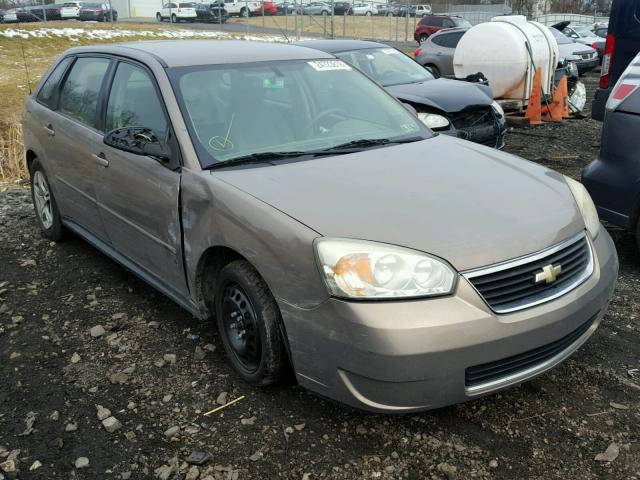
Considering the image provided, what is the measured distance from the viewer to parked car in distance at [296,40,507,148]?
7.22 meters

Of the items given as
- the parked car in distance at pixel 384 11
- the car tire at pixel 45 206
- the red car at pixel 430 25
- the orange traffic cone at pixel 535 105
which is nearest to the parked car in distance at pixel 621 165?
the car tire at pixel 45 206

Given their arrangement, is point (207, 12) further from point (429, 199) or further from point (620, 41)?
point (429, 199)

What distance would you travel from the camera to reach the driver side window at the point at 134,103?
3.51m

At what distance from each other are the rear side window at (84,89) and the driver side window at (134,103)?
24 cm

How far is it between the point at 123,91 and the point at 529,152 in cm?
640

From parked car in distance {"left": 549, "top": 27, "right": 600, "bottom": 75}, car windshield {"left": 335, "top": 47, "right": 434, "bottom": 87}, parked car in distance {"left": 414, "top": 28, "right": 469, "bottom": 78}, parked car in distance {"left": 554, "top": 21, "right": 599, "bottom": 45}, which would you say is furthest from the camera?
parked car in distance {"left": 554, "top": 21, "right": 599, "bottom": 45}

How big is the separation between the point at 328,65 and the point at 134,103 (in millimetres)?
1277

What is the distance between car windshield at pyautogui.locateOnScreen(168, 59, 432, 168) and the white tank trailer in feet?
26.0

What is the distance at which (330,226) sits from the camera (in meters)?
2.60

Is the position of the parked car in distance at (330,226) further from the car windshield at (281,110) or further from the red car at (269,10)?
the red car at (269,10)

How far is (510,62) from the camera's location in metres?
11.1

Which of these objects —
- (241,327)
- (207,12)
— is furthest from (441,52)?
(207,12)

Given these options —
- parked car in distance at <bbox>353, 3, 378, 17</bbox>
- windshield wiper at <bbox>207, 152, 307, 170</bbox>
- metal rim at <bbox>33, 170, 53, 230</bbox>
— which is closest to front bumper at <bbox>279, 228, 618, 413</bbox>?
windshield wiper at <bbox>207, 152, 307, 170</bbox>

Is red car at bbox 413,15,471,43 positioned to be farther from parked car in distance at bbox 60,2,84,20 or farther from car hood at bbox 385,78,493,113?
car hood at bbox 385,78,493,113
